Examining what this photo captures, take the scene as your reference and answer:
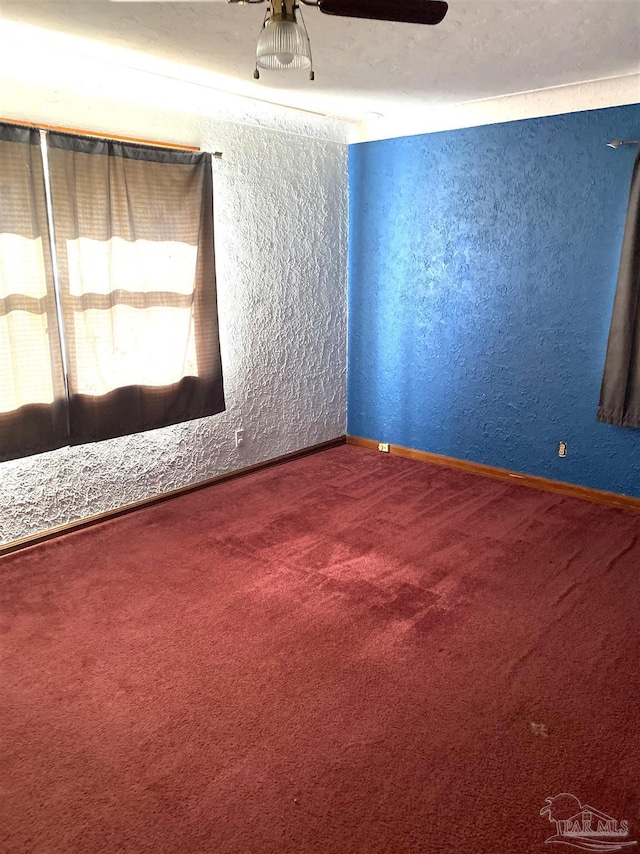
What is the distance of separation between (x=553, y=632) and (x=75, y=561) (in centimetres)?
214

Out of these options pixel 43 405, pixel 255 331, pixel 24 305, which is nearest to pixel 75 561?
pixel 43 405

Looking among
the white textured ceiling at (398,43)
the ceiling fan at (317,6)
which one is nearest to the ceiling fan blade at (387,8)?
the ceiling fan at (317,6)

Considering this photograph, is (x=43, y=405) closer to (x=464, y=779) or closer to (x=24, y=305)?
(x=24, y=305)

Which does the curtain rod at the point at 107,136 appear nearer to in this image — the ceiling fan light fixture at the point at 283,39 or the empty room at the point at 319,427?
the empty room at the point at 319,427

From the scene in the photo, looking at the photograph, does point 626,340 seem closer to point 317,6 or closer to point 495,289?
point 495,289

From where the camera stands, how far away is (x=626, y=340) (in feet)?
11.5

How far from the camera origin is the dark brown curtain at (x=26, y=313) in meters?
2.82

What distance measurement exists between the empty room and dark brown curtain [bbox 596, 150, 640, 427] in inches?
0.7

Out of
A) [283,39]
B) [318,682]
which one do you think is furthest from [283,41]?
[318,682]

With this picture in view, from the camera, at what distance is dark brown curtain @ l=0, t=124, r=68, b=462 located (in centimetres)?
282

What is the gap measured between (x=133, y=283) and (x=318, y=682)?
7.27 ft

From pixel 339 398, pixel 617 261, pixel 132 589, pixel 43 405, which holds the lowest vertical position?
pixel 132 589

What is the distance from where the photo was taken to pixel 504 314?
4016 mm

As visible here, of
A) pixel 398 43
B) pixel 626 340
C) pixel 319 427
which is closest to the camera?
pixel 398 43
